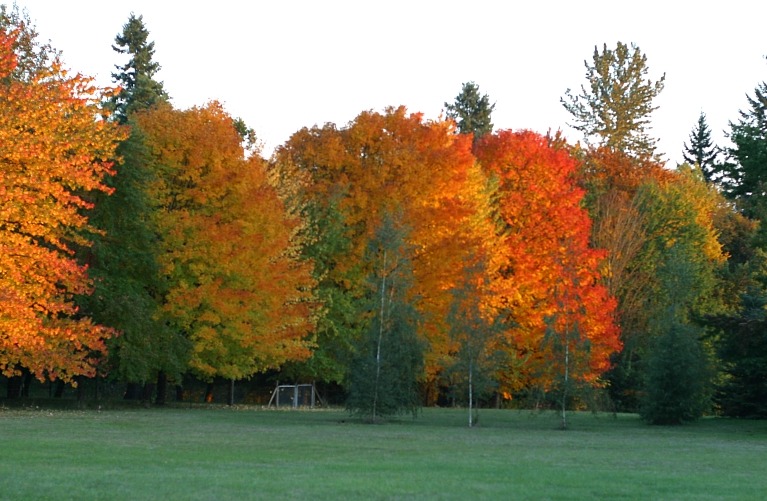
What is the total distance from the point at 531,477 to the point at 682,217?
Result: 54.0 m

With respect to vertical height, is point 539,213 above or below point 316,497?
above

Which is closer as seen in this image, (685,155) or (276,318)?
(276,318)

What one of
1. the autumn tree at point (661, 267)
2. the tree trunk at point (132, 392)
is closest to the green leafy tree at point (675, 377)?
the autumn tree at point (661, 267)

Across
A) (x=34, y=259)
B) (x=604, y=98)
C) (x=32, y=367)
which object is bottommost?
(x=32, y=367)

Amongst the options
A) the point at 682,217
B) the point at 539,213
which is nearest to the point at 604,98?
the point at 682,217

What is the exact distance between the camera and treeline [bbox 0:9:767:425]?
37.7 m

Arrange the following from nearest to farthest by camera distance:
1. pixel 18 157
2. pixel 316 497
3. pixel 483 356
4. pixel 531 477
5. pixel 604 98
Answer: pixel 316 497 → pixel 531 477 → pixel 18 157 → pixel 483 356 → pixel 604 98

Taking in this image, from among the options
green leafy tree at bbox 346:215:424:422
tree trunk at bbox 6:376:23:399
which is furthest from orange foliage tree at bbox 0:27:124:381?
tree trunk at bbox 6:376:23:399

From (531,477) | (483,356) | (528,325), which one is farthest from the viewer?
(528,325)

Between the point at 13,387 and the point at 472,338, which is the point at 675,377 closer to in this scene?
the point at 472,338

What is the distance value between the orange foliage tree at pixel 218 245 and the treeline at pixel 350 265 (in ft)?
0.32

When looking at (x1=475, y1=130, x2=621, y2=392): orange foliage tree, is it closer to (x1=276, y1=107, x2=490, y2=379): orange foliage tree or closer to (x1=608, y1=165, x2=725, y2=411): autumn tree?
(x1=276, y1=107, x2=490, y2=379): orange foliage tree

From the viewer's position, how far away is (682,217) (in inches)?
2773

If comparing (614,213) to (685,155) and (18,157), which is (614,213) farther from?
(685,155)
